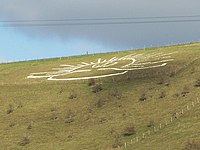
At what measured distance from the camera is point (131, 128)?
7912cm

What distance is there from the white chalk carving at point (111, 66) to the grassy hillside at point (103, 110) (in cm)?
361

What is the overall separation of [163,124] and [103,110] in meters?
19.4

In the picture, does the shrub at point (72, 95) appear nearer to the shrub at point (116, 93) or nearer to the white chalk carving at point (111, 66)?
the shrub at point (116, 93)

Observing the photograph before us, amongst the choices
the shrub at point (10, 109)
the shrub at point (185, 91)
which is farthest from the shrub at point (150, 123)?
the shrub at point (10, 109)

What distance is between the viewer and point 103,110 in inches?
3718

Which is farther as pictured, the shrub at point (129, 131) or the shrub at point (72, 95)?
the shrub at point (72, 95)

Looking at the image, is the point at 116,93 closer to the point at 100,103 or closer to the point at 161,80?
the point at 100,103

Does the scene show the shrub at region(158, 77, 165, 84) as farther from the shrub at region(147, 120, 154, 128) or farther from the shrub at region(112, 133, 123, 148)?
the shrub at region(112, 133, 123, 148)

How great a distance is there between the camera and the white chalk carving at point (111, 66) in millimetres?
127750

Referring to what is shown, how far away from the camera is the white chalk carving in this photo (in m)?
128

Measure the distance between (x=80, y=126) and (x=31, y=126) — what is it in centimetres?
928

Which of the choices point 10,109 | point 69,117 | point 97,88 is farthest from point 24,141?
point 97,88

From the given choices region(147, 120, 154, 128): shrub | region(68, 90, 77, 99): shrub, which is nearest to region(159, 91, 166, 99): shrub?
region(147, 120, 154, 128): shrub

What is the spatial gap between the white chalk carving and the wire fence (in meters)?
42.1
